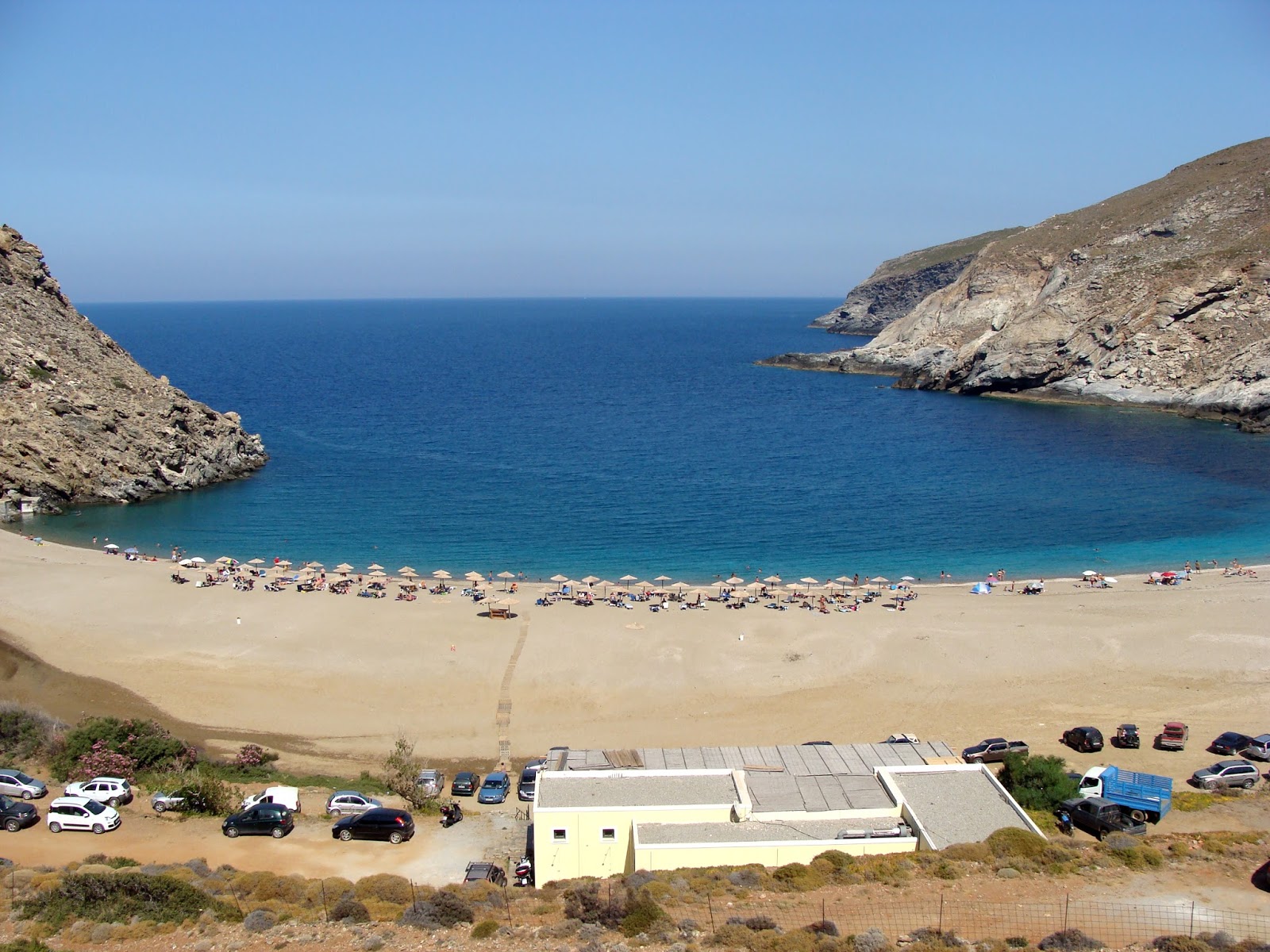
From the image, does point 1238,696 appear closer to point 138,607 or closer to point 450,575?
point 450,575

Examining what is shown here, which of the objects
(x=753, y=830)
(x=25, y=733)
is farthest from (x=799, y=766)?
(x=25, y=733)

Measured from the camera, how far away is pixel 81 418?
60.5m

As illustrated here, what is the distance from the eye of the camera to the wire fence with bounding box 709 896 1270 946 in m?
15.5

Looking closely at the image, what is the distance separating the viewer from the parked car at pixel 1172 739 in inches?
1057

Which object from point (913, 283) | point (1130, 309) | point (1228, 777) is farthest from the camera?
point (913, 283)

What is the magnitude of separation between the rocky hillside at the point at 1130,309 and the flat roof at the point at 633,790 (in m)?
76.4

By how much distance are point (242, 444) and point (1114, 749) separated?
59.2 m

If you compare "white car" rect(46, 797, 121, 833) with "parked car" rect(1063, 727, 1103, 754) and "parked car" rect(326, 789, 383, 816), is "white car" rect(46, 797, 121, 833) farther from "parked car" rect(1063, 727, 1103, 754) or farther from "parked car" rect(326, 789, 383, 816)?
"parked car" rect(1063, 727, 1103, 754)

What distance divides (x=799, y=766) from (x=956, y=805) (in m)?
3.64

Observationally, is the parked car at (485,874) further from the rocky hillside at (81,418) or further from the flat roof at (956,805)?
the rocky hillside at (81,418)

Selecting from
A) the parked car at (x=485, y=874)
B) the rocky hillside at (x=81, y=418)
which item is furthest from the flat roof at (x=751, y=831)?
the rocky hillside at (x=81, y=418)

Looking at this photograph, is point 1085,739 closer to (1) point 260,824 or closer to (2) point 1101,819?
(2) point 1101,819

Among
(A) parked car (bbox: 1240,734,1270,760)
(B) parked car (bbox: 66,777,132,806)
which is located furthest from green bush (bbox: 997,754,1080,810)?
(B) parked car (bbox: 66,777,132,806)

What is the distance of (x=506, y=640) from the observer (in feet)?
119
